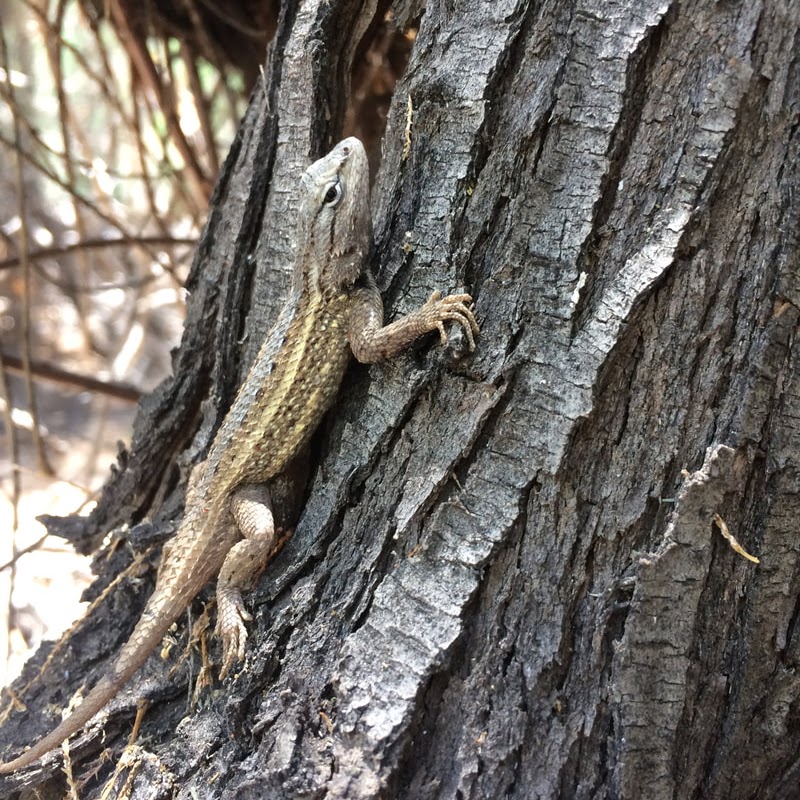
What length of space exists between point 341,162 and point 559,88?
1.04m

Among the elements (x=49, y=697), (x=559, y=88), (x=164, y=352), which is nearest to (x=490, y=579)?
(x=559, y=88)

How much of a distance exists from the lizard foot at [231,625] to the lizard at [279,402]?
0.08 ft

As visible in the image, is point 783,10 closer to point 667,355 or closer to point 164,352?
point 667,355

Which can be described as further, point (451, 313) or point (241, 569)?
point (241, 569)

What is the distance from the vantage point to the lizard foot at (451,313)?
6.45 feet

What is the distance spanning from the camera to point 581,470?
1.87 metres

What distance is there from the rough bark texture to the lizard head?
0.63 m

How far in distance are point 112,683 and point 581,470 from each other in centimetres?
176

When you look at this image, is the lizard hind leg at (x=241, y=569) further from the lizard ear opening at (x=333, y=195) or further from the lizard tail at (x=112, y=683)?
the lizard ear opening at (x=333, y=195)

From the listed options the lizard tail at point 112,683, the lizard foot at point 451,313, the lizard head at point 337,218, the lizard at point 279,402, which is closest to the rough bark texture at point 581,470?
the lizard foot at point 451,313

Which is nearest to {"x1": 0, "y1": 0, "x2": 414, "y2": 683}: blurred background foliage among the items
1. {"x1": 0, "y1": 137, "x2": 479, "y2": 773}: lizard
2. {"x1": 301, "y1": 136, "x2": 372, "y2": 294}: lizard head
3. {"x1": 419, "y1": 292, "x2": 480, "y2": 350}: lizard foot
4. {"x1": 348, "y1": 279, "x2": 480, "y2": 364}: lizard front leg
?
{"x1": 301, "y1": 136, "x2": 372, "y2": 294}: lizard head

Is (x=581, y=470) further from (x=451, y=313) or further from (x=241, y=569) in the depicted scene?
(x=241, y=569)

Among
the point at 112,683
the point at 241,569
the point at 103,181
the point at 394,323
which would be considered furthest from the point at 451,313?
the point at 103,181

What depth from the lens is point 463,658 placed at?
6.16 ft
